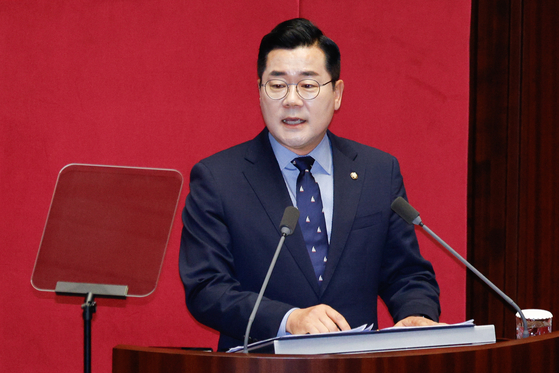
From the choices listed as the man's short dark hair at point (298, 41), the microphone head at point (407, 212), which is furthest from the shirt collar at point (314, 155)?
the microphone head at point (407, 212)

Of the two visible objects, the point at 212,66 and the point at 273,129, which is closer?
the point at 273,129

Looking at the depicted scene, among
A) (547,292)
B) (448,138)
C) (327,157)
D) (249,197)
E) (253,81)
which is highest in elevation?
(253,81)

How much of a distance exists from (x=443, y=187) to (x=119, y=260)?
1431 millimetres

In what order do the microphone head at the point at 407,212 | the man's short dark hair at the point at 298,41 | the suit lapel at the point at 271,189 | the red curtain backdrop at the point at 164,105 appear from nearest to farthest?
1. the microphone head at the point at 407,212
2. the suit lapel at the point at 271,189
3. the man's short dark hair at the point at 298,41
4. the red curtain backdrop at the point at 164,105

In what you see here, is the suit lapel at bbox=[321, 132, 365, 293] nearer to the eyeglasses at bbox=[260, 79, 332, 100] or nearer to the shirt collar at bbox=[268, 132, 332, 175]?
the shirt collar at bbox=[268, 132, 332, 175]

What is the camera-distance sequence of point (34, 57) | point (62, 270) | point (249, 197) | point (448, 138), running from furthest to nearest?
point (448, 138), point (34, 57), point (249, 197), point (62, 270)

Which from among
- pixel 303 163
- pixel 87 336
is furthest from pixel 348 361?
pixel 303 163

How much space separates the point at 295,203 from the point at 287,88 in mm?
340

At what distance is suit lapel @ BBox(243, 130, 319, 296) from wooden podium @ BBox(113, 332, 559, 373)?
65 centimetres

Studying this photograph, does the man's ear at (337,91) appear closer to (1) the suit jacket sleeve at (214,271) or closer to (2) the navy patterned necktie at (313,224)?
(2) the navy patterned necktie at (313,224)

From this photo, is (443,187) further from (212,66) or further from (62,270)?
(62,270)

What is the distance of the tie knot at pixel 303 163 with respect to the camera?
75.8 inches

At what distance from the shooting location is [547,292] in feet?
8.24

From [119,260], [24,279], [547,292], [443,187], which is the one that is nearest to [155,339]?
[24,279]
